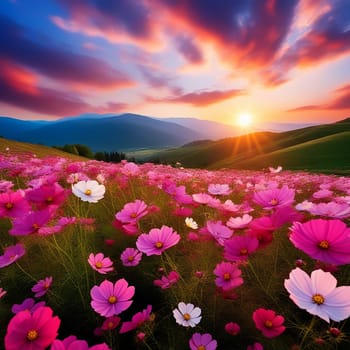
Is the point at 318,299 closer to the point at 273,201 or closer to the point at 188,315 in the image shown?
the point at 188,315

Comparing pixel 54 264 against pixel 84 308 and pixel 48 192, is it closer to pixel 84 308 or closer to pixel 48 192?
pixel 84 308

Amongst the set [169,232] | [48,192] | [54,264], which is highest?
[48,192]

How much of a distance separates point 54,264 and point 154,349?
907mm

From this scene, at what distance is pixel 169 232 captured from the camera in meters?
1.27

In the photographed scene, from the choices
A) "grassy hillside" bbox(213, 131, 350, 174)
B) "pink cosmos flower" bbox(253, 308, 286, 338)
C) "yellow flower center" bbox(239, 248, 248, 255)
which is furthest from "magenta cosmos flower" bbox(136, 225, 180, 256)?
"grassy hillside" bbox(213, 131, 350, 174)

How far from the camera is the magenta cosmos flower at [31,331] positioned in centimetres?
75

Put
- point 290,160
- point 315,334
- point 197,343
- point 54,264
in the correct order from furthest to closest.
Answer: point 290,160 < point 54,264 < point 315,334 < point 197,343

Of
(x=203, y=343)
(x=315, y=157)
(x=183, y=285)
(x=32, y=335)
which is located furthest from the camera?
(x=315, y=157)

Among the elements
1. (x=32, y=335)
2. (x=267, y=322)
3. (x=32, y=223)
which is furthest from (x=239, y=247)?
(x=32, y=223)

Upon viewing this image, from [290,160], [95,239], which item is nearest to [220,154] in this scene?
[290,160]

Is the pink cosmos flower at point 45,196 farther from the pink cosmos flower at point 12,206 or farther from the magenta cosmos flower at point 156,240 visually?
the magenta cosmos flower at point 156,240

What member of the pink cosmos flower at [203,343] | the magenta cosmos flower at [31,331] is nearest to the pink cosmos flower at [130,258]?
the pink cosmos flower at [203,343]

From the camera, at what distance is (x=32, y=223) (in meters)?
1.28

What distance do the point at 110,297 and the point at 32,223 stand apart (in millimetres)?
532
